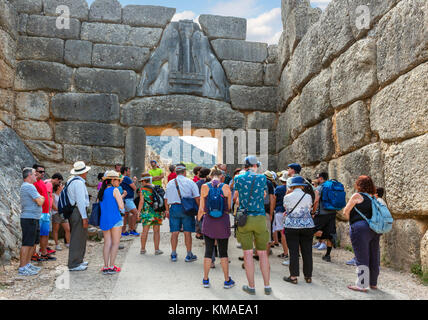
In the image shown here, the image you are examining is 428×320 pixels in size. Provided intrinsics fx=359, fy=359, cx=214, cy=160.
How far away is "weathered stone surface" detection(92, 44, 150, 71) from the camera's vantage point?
8.77m

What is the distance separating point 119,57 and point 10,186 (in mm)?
3988

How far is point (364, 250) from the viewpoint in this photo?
3.90 metres

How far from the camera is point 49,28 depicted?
8.64 metres

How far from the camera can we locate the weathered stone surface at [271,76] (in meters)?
9.48

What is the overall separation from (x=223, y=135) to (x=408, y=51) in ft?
17.2

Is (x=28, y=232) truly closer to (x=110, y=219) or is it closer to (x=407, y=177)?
(x=110, y=219)

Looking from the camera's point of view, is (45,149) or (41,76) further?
(41,76)

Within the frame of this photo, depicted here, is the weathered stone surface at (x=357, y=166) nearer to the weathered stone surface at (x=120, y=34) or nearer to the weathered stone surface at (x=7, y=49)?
the weathered stone surface at (x=120, y=34)

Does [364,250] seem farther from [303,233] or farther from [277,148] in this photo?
[277,148]

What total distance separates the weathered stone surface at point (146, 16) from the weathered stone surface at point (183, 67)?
25 cm

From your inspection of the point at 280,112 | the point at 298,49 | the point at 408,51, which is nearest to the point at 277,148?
the point at 280,112

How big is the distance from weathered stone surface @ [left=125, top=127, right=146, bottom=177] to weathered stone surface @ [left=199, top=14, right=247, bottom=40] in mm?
3161

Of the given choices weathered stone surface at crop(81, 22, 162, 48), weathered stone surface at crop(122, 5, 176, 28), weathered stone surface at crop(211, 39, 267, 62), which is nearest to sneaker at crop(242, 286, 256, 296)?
weathered stone surface at crop(211, 39, 267, 62)

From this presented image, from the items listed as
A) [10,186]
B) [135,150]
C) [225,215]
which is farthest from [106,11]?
[225,215]
